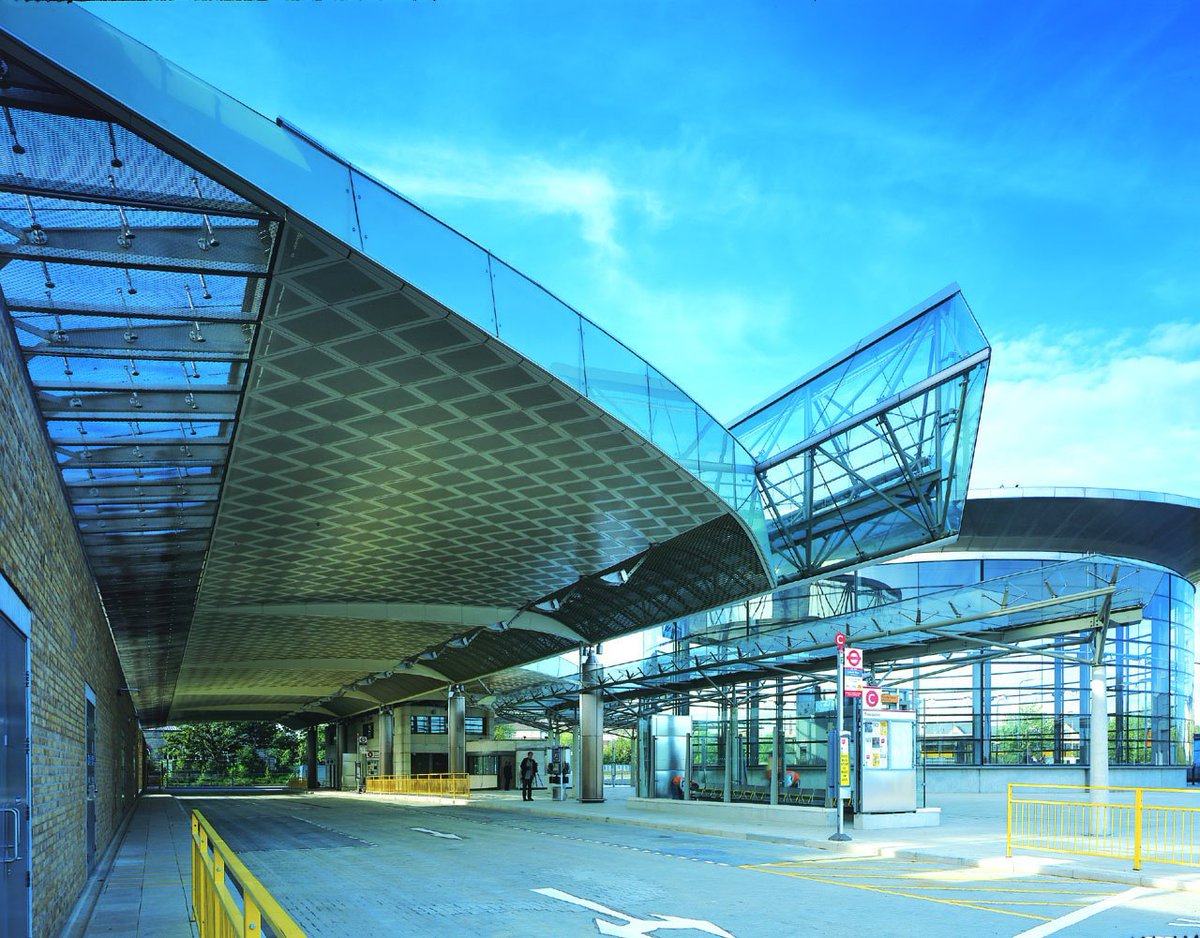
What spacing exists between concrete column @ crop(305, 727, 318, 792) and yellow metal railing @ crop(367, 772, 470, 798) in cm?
3267

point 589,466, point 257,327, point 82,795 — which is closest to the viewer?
point 257,327

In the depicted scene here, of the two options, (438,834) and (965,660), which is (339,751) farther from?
(965,660)

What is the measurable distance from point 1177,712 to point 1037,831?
27.8m

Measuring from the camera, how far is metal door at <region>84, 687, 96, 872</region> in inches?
701

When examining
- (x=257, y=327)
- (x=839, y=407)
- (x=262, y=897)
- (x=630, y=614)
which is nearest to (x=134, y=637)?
(x=630, y=614)

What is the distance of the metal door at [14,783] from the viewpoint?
25.0 ft

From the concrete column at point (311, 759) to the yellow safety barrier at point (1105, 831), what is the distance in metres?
80.3

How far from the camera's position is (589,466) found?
2036cm

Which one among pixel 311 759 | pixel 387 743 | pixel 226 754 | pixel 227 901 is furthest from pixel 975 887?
pixel 226 754

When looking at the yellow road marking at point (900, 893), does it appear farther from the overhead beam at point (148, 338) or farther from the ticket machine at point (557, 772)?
the ticket machine at point (557, 772)

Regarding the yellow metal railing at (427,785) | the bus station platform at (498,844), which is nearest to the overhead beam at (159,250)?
the bus station platform at (498,844)

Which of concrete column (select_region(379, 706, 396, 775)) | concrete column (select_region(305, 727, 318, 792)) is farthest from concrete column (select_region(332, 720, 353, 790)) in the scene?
concrete column (select_region(379, 706, 396, 775))

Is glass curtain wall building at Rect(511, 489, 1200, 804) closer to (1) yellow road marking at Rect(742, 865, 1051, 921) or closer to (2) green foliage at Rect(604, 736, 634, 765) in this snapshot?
(1) yellow road marking at Rect(742, 865, 1051, 921)

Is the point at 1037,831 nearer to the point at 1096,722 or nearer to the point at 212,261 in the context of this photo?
the point at 1096,722
